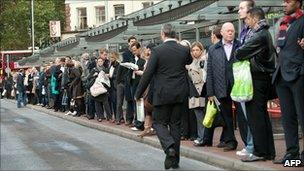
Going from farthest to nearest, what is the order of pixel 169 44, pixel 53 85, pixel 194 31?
pixel 53 85, pixel 194 31, pixel 169 44

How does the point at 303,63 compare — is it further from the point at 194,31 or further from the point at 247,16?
A: the point at 194,31

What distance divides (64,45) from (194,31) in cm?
1819

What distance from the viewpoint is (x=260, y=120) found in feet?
30.8

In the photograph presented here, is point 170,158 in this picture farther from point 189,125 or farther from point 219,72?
point 189,125

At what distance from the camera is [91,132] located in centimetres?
1711

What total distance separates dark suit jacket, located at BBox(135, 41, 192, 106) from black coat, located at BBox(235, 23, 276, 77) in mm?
1030

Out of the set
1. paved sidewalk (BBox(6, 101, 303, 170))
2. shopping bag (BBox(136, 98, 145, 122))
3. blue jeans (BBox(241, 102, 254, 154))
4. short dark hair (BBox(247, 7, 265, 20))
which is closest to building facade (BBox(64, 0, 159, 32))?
shopping bag (BBox(136, 98, 145, 122))

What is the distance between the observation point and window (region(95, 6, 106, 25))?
7306 cm

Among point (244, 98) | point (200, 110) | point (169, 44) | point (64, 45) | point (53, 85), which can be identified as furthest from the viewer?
point (64, 45)

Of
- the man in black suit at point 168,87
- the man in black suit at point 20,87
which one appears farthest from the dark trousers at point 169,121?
the man in black suit at point 20,87

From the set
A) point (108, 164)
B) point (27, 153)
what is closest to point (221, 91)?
point (108, 164)

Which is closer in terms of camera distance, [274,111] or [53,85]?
[274,111]

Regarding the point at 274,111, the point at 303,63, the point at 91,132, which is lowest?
the point at 91,132

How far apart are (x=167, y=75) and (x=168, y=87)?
7.4 inches
